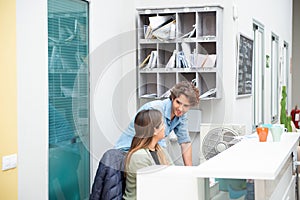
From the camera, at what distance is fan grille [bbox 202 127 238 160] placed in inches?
161

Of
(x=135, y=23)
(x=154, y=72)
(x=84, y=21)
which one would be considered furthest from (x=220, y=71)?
(x=84, y=21)

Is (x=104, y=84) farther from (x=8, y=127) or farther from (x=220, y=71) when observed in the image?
(x=8, y=127)

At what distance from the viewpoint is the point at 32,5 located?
341 cm

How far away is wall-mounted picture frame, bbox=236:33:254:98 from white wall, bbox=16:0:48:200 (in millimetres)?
2268

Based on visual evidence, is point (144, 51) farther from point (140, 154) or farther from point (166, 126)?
point (140, 154)

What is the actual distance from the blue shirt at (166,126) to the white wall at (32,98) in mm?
606

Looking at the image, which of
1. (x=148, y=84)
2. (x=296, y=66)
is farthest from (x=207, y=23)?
(x=296, y=66)

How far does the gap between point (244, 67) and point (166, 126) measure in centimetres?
225

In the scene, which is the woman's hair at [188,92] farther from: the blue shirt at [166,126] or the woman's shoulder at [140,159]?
the woman's shoulder at [140,159]

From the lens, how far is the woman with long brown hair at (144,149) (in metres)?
2.36

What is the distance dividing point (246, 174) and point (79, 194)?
2624 millimetres

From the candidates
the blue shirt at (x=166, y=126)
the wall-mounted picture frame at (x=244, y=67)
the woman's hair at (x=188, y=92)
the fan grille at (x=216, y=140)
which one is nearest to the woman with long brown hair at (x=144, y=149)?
the blue shirt at (x=166, y=126)

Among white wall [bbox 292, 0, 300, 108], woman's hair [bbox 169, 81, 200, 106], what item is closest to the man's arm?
woman's hair [bbox 169, 81, 200, 106]

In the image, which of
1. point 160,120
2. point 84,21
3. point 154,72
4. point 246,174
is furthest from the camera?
point 154,72
